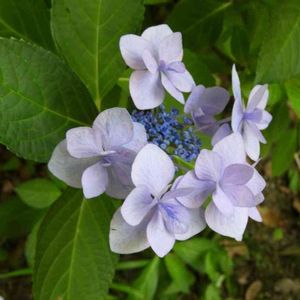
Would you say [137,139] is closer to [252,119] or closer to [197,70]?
[252,119]

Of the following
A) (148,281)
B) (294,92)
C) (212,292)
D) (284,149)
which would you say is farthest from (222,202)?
Answer: (212,292)

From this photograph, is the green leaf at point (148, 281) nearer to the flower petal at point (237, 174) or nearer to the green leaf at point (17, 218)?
the green leaf at point (17, 218)

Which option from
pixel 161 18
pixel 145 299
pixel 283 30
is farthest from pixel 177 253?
pixel 283 30

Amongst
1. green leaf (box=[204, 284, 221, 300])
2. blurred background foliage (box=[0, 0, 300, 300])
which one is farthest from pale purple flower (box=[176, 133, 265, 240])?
green leaf (box=[204, 284, 221, 300])

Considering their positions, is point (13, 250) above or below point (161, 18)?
below

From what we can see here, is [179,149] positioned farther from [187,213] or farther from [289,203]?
[289,203]
